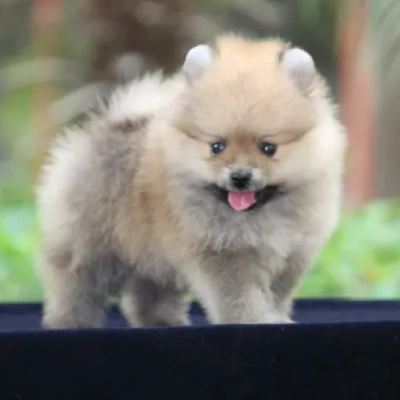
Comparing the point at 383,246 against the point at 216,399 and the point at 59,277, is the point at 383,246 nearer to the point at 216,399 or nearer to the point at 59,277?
the point at 59,277

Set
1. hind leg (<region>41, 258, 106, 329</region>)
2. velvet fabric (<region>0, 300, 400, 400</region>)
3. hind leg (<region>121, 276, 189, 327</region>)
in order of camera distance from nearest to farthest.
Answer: velvet fabric (<region>0, 300, 400, 400</region>) → hind leg (<region>41, 258, 106, 329</region>) → hind leg (<region>121, 276, 189, 327</region>)

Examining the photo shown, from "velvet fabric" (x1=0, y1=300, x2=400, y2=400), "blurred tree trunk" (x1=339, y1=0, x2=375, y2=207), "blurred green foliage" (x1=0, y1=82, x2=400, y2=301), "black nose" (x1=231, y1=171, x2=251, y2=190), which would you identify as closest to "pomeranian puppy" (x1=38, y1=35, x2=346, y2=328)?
"black nose" (x1=231, y1=171, x2=251, y2=190)

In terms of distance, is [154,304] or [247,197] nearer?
[247,197]

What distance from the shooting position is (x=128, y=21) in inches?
89.8

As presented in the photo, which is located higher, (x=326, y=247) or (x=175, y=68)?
(x=175, y=68)

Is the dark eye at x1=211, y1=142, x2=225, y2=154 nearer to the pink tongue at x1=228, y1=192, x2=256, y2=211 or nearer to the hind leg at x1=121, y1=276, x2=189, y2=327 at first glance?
the pink tongue at x1=228, y1=192, x2=256, y2=211

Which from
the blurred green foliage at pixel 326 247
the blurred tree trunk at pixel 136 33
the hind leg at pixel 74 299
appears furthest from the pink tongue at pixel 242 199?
the blurred tree trunk at pixel 136 33

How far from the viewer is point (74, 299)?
1396mm

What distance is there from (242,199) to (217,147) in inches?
2.8

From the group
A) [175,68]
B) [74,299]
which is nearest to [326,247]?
[175,68]

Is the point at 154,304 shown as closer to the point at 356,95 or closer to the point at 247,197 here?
the point at 247,197

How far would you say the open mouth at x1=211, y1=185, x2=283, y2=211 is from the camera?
1246 millimetres

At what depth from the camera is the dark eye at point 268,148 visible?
4.01 feet

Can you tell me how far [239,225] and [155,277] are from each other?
17 cm
